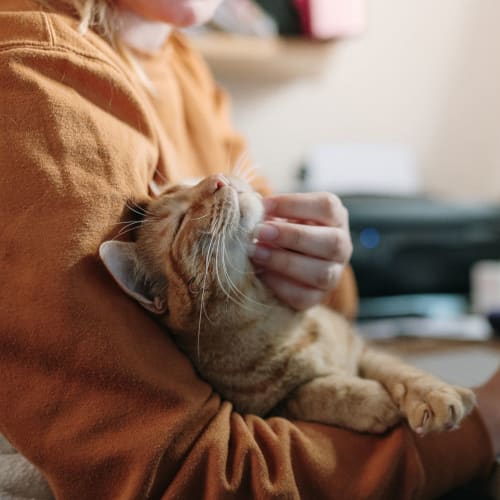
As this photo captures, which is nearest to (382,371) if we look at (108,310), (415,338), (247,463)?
(247,463)

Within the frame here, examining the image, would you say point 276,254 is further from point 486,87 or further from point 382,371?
point 486,87

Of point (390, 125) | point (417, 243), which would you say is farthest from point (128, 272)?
point (390, 125)

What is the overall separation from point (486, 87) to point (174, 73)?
191 cm

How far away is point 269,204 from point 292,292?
0.52 feet

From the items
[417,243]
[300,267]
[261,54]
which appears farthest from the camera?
[261,54]

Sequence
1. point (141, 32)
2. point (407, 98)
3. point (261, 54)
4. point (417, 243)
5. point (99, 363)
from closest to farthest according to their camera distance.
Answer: point (99, 363), point (141, 32), point (417, 243), point (261, 54), point (407, 98)

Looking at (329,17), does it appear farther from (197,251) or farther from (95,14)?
(197,251)

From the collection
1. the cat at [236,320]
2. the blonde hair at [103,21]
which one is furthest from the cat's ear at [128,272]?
the blonde hair at [103,21]

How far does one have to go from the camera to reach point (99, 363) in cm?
68

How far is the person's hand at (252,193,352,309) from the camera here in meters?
0.88

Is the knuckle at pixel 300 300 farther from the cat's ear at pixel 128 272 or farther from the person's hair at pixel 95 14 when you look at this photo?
the person's hair at pixel 95 14

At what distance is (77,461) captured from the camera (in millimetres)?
664

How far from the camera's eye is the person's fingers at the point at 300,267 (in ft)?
2.94

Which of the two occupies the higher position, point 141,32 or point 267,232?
point 141,32
